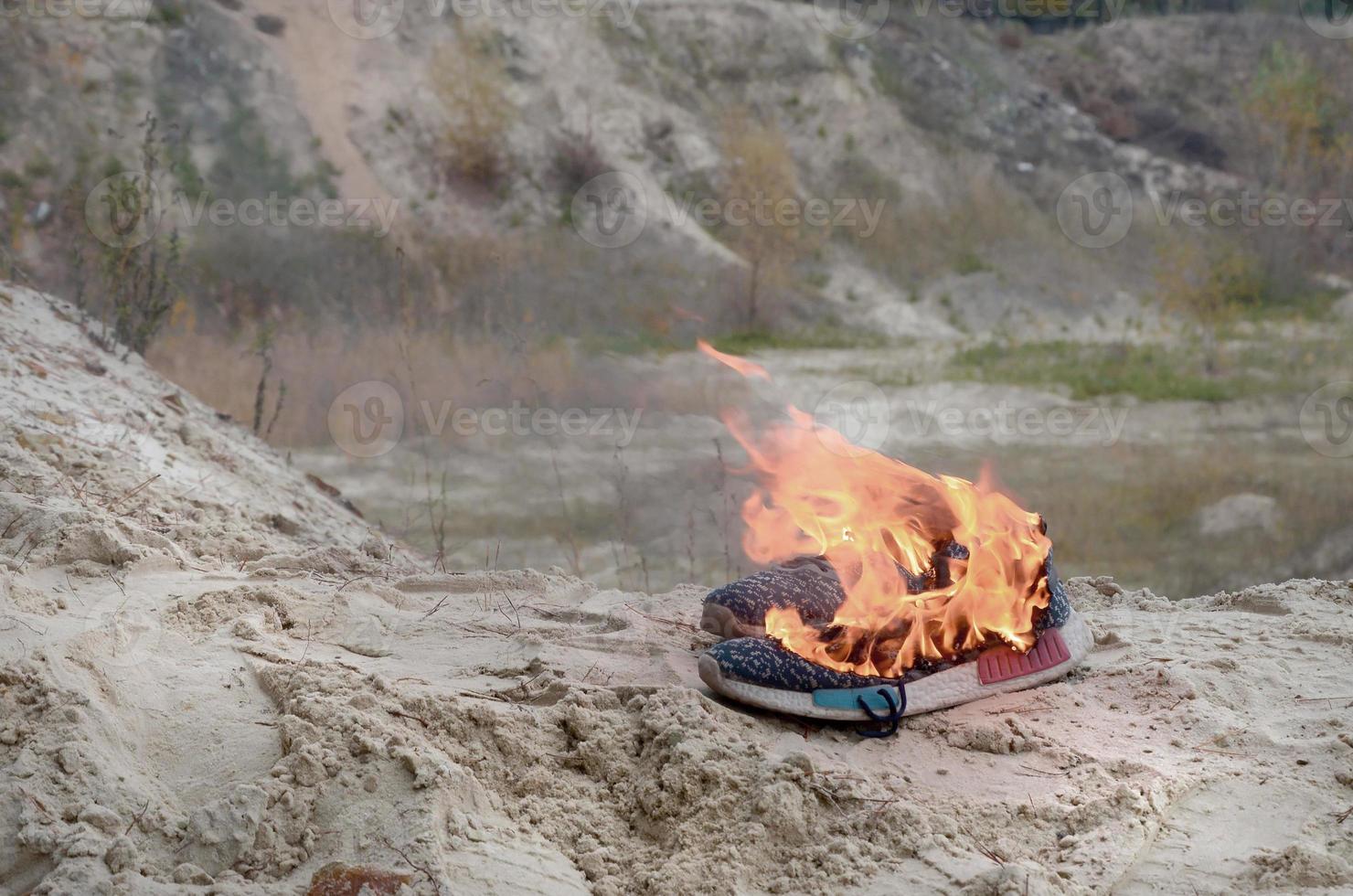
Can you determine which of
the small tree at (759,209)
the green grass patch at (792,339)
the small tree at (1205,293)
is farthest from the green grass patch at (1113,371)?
the small tree at (759,209)

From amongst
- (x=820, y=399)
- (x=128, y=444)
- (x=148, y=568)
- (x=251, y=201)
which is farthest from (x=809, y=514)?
(x=251, y=201)

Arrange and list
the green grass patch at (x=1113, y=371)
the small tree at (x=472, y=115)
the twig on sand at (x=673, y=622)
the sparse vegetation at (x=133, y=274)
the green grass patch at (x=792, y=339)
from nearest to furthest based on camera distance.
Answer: the twig on sand at (x=673, y=622), the sparse vegetation at (x=133, y=274), the green grass patch at (x=1113, y=371), the green grass patch at (x=792, y=339), the small tree at (x=472, y=115)

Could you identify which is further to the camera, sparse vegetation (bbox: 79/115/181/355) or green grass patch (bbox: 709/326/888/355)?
green grass patch (bbox: 709/326/888/355)

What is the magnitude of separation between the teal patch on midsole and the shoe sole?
0.04 feet

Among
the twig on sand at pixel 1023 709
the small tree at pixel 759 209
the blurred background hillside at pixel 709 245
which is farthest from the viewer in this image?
the small tree at pixel 759 209

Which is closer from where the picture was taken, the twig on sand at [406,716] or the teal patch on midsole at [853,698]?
the twig on sand at [406,716]

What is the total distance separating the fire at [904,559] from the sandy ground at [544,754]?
0.23m

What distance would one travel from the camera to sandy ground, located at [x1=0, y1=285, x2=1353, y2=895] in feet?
8.18

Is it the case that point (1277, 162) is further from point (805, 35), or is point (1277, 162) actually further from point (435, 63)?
point (435, 63)

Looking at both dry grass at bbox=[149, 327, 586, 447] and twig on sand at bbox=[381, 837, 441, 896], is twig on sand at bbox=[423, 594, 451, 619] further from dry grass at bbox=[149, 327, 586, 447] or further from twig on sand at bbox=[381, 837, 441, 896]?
dry grass at bbox=[149, 327, 586, 447]

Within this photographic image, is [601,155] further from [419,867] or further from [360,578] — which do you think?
[419,867]

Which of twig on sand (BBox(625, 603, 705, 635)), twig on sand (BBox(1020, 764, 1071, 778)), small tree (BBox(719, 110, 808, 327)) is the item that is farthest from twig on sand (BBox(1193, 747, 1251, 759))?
small tree (BBox(719, 110, 808, 327))

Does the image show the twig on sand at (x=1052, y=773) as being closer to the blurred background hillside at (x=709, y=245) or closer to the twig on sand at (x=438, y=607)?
the twig on sand at (x=438, y=607)

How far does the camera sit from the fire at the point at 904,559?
345 cm
